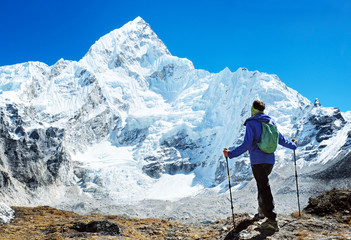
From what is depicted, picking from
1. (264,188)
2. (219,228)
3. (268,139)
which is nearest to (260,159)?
(268,139)

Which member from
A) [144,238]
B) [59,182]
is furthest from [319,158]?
[144,238]

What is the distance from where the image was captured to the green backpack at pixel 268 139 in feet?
32.2

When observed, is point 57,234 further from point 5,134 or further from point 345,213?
point 5,134

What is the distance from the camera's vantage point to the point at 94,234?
475 inches

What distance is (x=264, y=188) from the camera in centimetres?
1007

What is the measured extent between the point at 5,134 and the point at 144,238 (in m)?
176

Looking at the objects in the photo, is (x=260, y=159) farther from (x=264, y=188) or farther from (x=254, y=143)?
(x=264, y=188)

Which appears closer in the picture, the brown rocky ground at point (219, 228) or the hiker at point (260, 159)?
the hiker at point (260, 159)

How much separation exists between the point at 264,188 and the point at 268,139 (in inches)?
56.4

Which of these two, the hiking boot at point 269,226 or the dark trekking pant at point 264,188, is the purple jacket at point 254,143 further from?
the hiking boot at point 269,226

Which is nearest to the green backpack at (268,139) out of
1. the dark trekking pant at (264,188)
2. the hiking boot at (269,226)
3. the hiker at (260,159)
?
the hiker at (260,159)

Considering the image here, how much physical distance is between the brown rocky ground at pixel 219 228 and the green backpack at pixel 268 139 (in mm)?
2329

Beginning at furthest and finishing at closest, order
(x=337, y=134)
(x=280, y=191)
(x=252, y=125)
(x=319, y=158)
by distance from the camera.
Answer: (x=337, y=134) → (x=319, y=158) → (x=280, y=191) → (x=252, y=125)

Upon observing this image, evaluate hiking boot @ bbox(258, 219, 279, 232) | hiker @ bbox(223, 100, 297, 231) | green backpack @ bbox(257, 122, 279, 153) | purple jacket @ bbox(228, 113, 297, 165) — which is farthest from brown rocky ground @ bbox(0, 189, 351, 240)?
green backpack @ bbox(257, 122, 279, 153)
